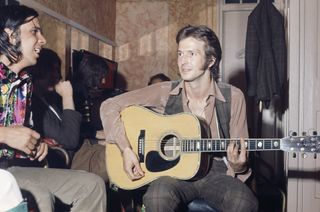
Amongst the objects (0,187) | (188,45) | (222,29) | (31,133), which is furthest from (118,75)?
(0,187)

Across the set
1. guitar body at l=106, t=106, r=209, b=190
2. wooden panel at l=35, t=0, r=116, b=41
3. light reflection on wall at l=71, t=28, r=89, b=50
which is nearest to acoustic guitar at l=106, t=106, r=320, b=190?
guitar body at l=106, t=106, r=209, b=190

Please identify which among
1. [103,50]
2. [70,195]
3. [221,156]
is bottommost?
[70,195]

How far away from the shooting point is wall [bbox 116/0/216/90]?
535cm


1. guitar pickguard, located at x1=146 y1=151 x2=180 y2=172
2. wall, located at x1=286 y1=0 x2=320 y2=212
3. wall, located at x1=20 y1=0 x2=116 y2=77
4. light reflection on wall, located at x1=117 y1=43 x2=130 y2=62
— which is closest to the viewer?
guitar pickguard, located at x1=146 y1=151 x2=180 y2=172

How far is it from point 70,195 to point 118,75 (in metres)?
3.69

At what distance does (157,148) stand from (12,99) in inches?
29.1

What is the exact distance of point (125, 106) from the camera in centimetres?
233

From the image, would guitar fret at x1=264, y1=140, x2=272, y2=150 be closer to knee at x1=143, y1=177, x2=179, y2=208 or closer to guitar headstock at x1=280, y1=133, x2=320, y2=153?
guitar headstock at x1=280, y1=133, x2=320, y2=153

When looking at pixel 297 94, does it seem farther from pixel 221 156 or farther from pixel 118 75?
pixel 118 75

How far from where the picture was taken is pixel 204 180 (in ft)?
6.72

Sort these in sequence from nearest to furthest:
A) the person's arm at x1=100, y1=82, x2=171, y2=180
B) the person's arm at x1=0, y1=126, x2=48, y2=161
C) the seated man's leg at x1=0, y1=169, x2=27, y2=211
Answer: the seated man's leg at x1=0, y1=169, x2=27, y2=211, the person's arm at x1=0, y1=126, x2=48, y2=161, the person's arm at x1=100, y1=82, x2=171, y2=180

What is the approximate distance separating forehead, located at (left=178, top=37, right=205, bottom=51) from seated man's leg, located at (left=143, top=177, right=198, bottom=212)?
0.68 m

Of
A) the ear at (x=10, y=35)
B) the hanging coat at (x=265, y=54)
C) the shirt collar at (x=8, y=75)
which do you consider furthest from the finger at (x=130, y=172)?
the hanging coat at (x=265, y=54)

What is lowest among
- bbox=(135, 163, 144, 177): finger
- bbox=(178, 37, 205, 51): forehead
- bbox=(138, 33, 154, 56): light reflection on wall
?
bbox=(135, 163, 144, 177): finger
